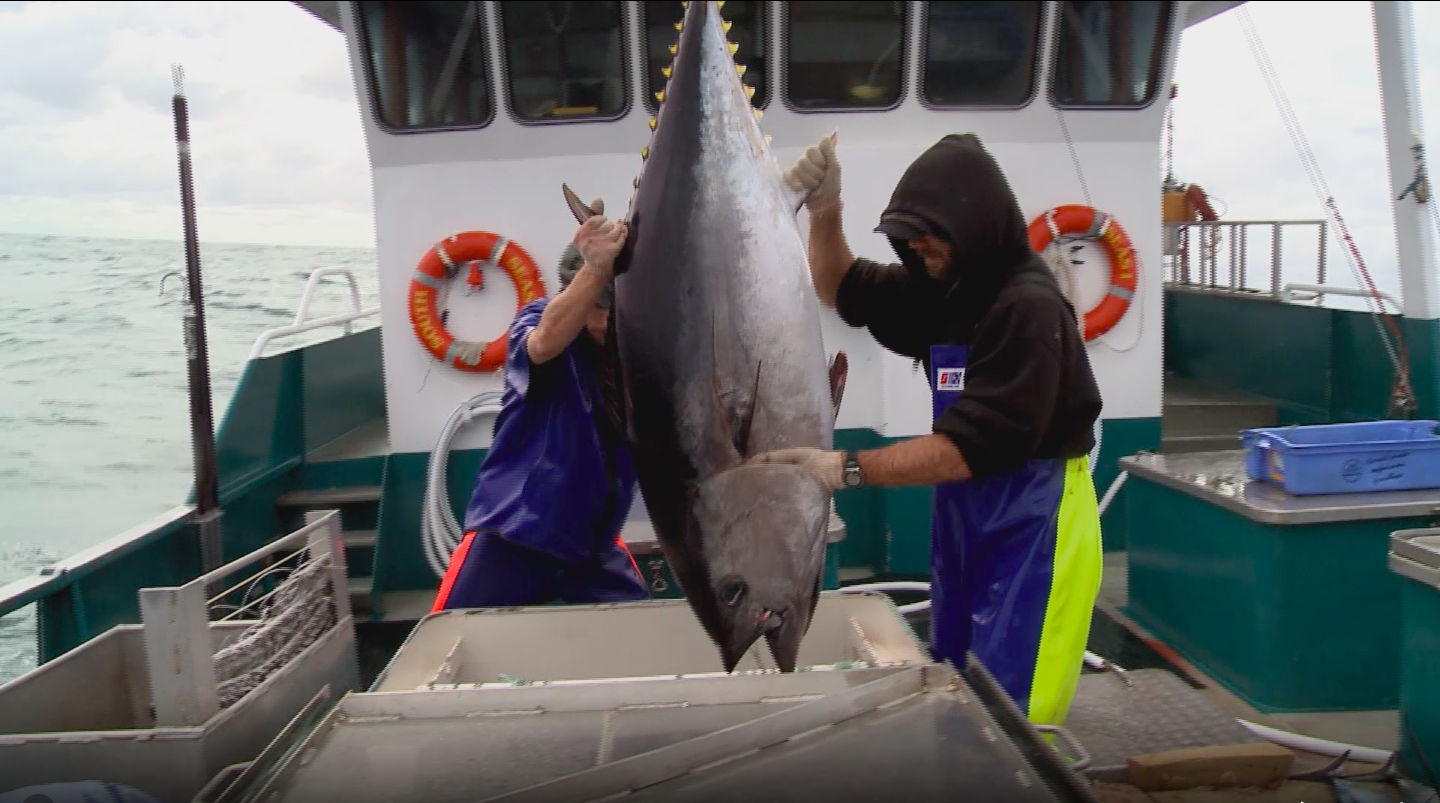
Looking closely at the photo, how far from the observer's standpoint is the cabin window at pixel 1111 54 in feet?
17.3

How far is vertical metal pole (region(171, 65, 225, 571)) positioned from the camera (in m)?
4.15

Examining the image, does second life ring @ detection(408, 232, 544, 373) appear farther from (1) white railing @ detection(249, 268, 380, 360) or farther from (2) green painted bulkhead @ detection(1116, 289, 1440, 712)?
(2) green painted bulkhead @ detection(1116, 289, 1440, 712)

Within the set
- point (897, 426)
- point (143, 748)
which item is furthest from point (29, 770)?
point (897, 426)

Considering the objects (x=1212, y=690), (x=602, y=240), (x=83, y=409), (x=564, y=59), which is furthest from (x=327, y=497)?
(x=83, y=409)

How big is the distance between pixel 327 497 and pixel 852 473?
420 centimetres

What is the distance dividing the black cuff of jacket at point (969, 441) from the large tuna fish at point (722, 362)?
270 mm

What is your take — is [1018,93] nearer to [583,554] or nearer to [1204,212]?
[583,554]

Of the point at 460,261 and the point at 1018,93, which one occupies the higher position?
the point at 1018,93

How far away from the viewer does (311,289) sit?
5.80 metres

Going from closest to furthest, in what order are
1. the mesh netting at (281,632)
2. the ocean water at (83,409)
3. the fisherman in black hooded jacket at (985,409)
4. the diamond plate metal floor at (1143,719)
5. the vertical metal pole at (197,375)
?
the mesh netting at (281,632), the fisherman in black hooded jacket at (985,409), the diamond plate metal floor at (1143,719), the vertical metal pole at (197,375), the ocean water at (83,409)

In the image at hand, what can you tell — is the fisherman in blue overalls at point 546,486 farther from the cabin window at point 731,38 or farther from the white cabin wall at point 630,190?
the cabin window at point 731,38

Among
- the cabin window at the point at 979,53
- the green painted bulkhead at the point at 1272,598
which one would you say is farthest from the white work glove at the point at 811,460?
the cabin window at the point at 979,53

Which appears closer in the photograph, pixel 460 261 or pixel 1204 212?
pixel 460 261

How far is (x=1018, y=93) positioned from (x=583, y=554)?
3917mm
